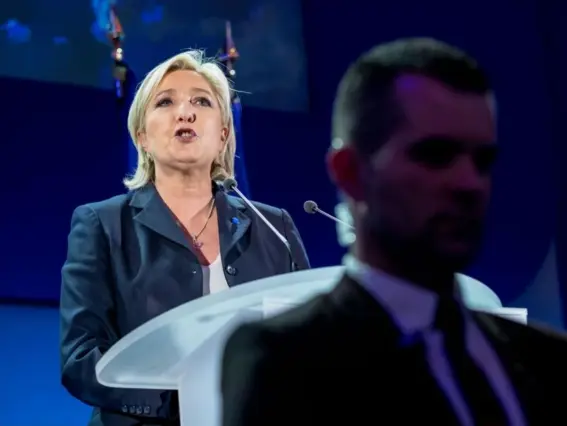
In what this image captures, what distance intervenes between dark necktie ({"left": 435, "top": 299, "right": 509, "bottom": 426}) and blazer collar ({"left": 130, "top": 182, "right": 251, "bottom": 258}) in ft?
2.08

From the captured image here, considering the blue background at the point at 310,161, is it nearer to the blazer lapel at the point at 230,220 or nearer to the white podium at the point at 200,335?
the blazer lapel at the point at 230,220

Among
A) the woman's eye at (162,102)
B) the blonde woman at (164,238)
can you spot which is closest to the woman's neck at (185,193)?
the blonde woman at (164,238)

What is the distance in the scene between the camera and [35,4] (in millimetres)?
2143

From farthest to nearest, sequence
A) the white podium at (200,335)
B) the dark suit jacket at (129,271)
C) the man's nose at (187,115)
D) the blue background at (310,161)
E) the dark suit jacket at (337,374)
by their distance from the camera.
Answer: the blue background at (310,161)
the man's nose at (187,115)
the dark suit jacket at (129,271)
the white podium at (200,335)
the dark suit jacket at (337,374)

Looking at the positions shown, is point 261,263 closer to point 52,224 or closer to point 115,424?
point 115,424

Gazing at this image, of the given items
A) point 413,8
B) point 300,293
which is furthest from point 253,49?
point 300,293

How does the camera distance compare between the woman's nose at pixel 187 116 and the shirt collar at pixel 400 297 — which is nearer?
the shirt collar at pixel 400 297

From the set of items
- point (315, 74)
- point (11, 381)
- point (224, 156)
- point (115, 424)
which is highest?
point (315, 74)

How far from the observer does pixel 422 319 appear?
581 millimetres

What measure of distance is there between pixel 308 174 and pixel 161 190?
106cm

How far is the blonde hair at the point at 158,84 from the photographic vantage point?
1.25m

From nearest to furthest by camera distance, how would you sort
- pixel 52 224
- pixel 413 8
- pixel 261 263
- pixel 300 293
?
pixel 300 293
pixel 261 263
pixel 52 224
pixel 413 8

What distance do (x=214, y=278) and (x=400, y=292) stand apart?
0.64 metres

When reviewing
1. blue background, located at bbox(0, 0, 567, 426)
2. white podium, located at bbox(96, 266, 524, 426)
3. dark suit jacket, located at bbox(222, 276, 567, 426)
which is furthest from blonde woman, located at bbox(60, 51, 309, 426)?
blue background, located at bbox(0, 0, 567, 426)
